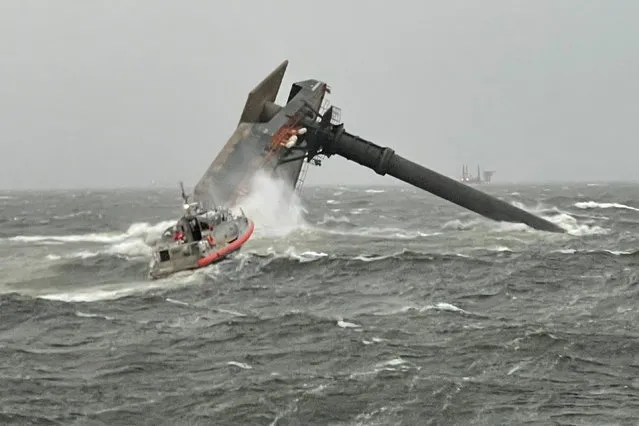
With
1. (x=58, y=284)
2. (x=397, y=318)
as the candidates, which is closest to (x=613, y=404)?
Answer: (x=397, y=318)

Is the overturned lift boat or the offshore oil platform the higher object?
the offshore oil platform

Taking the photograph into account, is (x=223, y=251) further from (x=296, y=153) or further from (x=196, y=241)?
(x=296, y=153)

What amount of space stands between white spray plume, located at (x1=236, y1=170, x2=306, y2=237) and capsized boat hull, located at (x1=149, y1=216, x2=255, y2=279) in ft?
46.1

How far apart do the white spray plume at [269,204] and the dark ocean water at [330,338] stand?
1262 cm

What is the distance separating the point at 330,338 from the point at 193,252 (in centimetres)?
1657

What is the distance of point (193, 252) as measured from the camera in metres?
Answer: 39.6

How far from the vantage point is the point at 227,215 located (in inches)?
1869

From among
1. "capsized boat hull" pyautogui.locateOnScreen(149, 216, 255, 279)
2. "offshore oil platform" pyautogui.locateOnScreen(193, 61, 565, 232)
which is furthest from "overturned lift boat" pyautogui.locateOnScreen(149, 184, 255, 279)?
"offshore oil platform" pyautogui.locateOnScreen(193, 61, 565, 232)

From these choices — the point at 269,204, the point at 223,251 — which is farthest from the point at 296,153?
the point at 223,251

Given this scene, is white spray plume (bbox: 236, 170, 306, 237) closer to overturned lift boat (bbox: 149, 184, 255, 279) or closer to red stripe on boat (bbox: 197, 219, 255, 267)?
overturned lift boat (bbox: 149, 184, 255, 279)

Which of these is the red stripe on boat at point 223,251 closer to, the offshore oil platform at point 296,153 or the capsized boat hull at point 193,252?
the capsized boat hull at point 193,252

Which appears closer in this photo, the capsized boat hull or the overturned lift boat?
the capsized boat hull

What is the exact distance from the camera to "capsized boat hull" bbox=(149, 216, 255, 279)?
38562 millimetres

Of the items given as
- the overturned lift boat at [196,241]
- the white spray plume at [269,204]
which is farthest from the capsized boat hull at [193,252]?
the white spray plume at [269,204]
